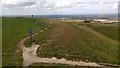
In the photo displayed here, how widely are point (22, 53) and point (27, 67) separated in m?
7.63

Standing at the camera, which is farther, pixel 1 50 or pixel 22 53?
pixel 1 50

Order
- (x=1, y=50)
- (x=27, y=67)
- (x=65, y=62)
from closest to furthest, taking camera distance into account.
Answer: (x=27, y=67), (x=65, y=62), (x=1, y=50)

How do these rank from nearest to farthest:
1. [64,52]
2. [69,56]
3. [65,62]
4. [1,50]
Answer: [65,62] → [69,56] → [64,52] → [1,50]

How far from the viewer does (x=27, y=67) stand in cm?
2636

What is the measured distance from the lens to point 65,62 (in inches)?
1130

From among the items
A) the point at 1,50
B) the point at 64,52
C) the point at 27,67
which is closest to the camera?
the point at 27,67

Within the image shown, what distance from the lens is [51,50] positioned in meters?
34.7

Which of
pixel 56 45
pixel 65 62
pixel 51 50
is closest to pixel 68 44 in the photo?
pixel 56 45

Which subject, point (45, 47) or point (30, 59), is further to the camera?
point (45, 47)

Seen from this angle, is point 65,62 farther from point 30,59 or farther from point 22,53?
point 22,53

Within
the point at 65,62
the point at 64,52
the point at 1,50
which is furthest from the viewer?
the point at 1,50

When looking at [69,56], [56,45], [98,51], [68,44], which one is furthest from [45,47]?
[98,51]

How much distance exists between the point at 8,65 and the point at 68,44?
14.5 meters

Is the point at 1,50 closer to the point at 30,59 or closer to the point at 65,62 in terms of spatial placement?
the point at 30,59
